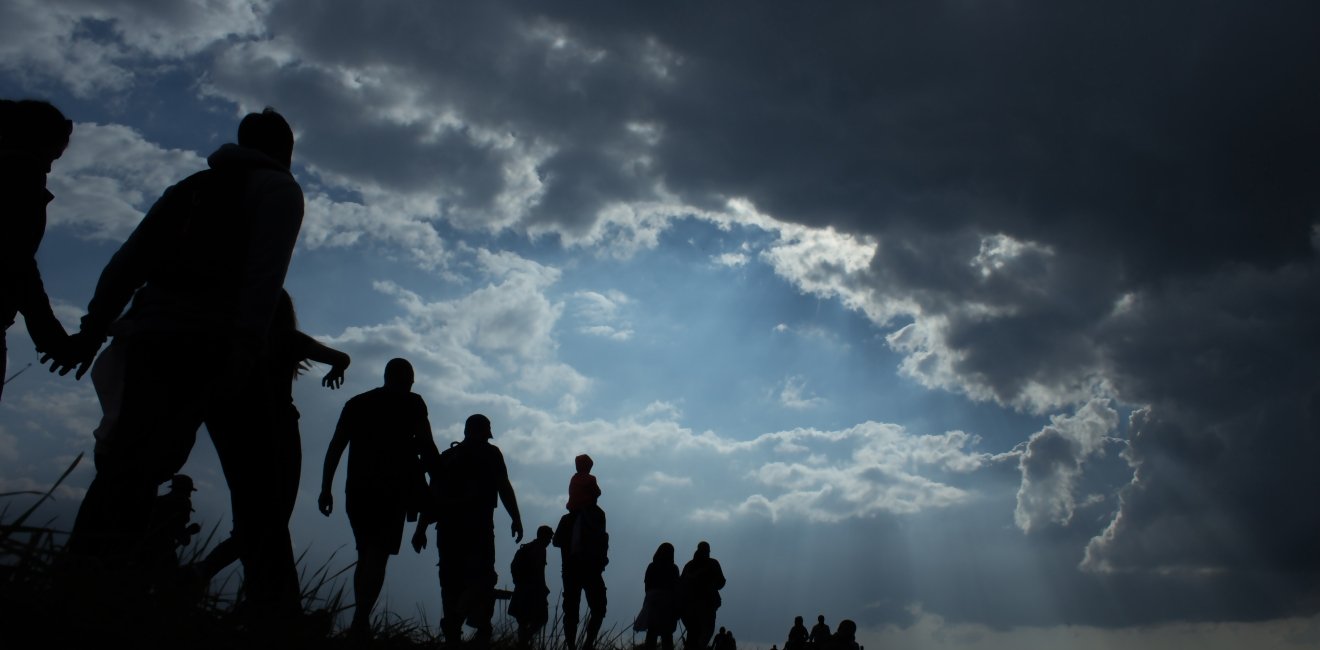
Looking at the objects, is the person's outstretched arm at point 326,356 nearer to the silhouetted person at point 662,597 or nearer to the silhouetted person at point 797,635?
the silhouetted person at point 662,597

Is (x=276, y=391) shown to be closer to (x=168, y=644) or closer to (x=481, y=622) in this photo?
(x=168, y=644)

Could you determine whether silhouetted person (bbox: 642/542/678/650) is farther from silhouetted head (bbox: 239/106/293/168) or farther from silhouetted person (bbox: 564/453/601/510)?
silhouetted head (bbox: 239/106/293/168)

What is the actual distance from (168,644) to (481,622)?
13.8 feet

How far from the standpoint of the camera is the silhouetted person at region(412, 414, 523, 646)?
22.4 feet

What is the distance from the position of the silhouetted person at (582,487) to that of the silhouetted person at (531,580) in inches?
18.3

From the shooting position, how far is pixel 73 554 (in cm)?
240

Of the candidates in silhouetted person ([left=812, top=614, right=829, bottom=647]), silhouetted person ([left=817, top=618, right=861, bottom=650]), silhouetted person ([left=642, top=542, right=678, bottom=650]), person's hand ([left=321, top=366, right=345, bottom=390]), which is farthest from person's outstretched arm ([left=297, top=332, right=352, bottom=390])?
silhouetted person ([left=812, top=614, right=829, bottom=647])

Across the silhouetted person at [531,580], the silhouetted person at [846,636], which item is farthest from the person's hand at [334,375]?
the silhouetted person at [846,636]

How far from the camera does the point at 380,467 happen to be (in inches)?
239

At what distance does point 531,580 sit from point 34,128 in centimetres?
695

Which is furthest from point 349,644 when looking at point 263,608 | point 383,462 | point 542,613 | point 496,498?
point 542,613

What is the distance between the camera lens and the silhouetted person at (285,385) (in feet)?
11.3

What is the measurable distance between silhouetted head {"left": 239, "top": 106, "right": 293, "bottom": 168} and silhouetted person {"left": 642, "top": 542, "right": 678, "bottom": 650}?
326 inches

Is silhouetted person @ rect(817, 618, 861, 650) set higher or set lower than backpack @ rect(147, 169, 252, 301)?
lower
